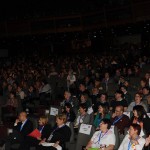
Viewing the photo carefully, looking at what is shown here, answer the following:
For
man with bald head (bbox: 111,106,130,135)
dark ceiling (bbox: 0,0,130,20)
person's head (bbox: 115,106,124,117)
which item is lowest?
man with bald head (bbox: 111,106,130,135)

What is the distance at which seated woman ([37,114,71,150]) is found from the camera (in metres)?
6.16

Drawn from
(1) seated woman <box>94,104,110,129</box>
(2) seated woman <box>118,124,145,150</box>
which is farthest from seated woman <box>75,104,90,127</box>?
(2) seated woman <box>118,124,145,150</box>

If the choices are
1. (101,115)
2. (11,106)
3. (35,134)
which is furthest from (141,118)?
(11,106)

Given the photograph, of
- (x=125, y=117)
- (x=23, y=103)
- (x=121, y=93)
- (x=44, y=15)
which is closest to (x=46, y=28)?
(x=44, y=15)

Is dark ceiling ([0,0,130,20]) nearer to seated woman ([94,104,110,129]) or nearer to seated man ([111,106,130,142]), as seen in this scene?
seated woman ([94,104,110,129])

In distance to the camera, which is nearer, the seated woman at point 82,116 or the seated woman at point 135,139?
the seated woman at point 135,139

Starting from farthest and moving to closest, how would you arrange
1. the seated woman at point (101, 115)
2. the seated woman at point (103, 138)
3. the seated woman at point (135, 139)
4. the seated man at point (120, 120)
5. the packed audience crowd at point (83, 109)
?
the seated woman at point (101, 115) → the seated man at point (120, 120) → the packed audience crowd at point (83, 109) → the seated woman at point (103, 138) → the seated woman at point (135, 139)

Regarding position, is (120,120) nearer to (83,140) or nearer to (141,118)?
(141,118)

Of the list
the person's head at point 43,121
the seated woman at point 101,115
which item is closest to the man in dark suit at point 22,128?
the person's head at point 43,121

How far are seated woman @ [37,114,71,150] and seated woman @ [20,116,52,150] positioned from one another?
0.40 feet

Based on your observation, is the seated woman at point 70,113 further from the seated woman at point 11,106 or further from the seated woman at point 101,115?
the seated woman at point 11,106

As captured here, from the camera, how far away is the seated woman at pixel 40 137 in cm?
624

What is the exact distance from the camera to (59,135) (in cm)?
633

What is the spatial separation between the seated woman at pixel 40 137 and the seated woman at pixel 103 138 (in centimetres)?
106
